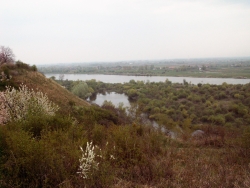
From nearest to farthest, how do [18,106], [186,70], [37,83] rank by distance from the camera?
[18,106] < [37,83] < [186,70]

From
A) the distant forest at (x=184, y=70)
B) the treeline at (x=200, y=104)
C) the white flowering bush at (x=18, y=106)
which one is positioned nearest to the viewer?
the white flowering bush at (x=18, y=106)

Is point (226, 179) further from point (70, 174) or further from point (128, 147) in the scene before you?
point (70, 174)

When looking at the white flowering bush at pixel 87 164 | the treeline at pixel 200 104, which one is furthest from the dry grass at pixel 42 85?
the white flowering bush at pixel 87 164

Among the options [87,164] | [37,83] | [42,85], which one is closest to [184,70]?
[42,85]

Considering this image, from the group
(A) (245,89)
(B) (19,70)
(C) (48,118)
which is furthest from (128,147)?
(A) (245,89)

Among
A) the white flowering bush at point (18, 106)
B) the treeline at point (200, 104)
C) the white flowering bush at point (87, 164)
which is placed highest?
the white flowering bush at point (18, 106)

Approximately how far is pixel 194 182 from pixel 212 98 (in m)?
32.4

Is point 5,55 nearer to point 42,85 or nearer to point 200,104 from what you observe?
point 42,85

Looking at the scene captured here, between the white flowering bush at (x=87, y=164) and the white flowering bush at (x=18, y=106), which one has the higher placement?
the white flowering bush at (x=18, y=106)

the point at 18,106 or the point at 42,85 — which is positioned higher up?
the point at 18,106

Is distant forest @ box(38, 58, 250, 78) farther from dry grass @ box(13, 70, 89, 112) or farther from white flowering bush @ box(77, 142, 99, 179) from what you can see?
white flowering bush @ box(77, 142, 99, 179)

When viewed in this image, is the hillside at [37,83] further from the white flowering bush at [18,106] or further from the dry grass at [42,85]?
the white flowering bush at [18,106]

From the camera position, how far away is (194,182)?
3.20 m

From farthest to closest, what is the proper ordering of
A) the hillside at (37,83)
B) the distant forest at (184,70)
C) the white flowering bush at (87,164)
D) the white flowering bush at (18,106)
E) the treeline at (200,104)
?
the distant forest at (184,70), the treeline at (200,104), the hillside at (37,83), the white flowering bush at (18,106), the white flowering bush at (87,164)
